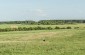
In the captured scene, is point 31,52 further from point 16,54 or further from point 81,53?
point 81,53

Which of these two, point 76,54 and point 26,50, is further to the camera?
point 26,50

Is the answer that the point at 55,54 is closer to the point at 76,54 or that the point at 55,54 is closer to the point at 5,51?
the point at 76,54

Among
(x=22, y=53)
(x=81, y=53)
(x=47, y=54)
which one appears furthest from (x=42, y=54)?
(x=81, y=53)

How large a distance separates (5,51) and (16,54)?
2088 mm

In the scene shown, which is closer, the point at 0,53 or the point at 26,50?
the point at 0,53

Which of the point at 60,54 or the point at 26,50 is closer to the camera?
the point at 60,54

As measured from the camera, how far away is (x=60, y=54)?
22266 millimetres

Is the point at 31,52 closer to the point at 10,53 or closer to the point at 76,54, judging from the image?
the point at 10,53

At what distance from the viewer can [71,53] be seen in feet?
75.0

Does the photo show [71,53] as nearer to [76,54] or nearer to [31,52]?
[76,54]

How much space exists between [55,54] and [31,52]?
2.46 meters

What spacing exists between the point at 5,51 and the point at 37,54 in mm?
3457

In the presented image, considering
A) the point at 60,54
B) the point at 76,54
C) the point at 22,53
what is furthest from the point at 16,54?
the point at 76,54

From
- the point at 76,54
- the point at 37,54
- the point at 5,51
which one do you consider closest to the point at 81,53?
the point at 76,54
